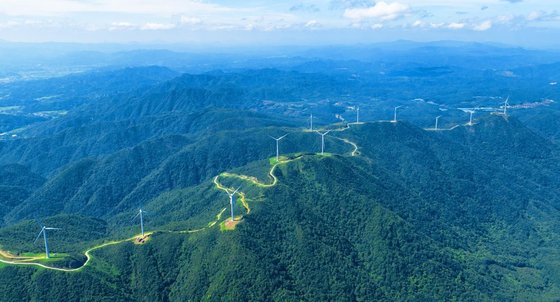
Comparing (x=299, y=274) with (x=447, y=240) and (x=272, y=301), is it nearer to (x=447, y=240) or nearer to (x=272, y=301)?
(x=272, y=301)

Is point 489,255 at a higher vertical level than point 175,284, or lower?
lower

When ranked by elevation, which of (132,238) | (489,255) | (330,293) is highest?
A: (132,238)

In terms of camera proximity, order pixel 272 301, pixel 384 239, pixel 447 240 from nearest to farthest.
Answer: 1. pixel 272 301
2. pixel 384 239
3. pixel 447 240

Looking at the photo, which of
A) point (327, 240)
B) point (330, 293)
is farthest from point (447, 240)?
point (330, 293)

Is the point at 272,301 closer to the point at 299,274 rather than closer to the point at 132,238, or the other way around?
the point at 299,274

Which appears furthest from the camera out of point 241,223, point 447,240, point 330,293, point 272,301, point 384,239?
point 447,240

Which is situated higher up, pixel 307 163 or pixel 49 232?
pixel 307 163

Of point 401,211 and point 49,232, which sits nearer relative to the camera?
point 49,232

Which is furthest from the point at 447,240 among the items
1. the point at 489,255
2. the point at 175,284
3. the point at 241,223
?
the point at 175,284

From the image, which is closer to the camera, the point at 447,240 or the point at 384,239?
the point at 384,239
